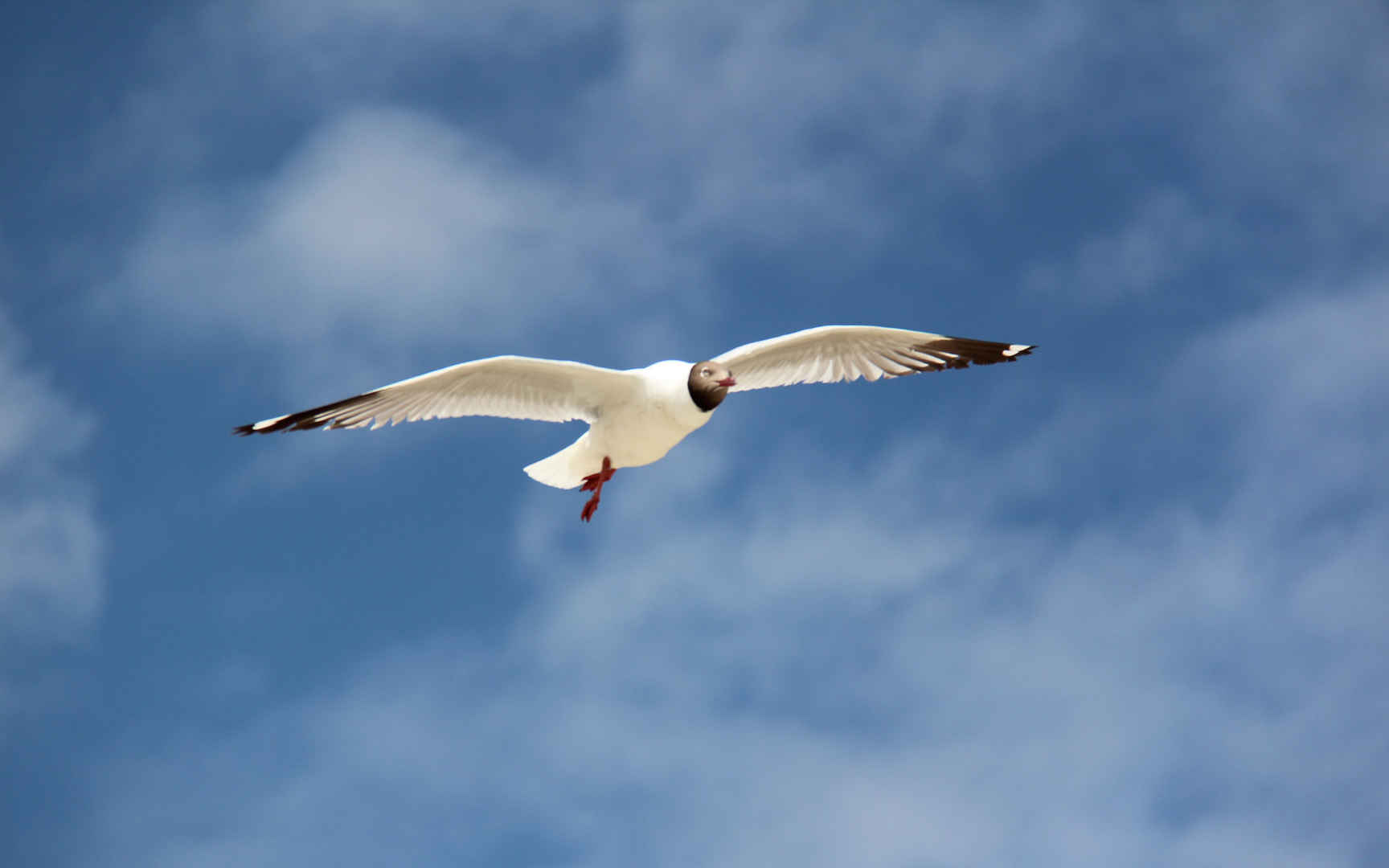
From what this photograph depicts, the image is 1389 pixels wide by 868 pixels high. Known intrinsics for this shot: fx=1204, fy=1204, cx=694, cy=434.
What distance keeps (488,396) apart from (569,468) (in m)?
1.07

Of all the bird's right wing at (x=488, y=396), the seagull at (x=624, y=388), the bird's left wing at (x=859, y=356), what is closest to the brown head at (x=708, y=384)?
the seagull at (x=624, y=388)

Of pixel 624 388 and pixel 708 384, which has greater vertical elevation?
pixel 624 388

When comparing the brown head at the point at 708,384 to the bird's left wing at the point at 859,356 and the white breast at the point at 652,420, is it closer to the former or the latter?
the white breast at the point at 652,420

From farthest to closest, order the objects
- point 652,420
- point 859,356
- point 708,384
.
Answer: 1. point 859,356
2. point 652,420
3. point 708,384

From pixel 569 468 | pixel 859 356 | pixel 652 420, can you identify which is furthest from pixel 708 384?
pixel 859 356

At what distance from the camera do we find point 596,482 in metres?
12.0

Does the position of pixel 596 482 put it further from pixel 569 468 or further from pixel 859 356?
pixel 859 356

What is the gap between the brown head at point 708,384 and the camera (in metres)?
10.8

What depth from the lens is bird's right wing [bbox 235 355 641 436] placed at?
36.0 feet

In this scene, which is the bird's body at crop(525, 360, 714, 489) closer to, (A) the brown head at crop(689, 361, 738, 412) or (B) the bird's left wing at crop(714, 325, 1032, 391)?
(A) the brown head at crop(689, 361, 738, 412)

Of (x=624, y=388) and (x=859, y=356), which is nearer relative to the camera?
(x=624, y=388)

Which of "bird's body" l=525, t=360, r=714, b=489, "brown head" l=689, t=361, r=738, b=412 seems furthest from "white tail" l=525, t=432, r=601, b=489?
"brown head" l=689, t=361, r=738, b=412

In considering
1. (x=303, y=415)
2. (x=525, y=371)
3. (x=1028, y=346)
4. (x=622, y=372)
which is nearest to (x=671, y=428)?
(x=622, y=372)

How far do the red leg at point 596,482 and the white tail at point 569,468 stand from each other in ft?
0.18
